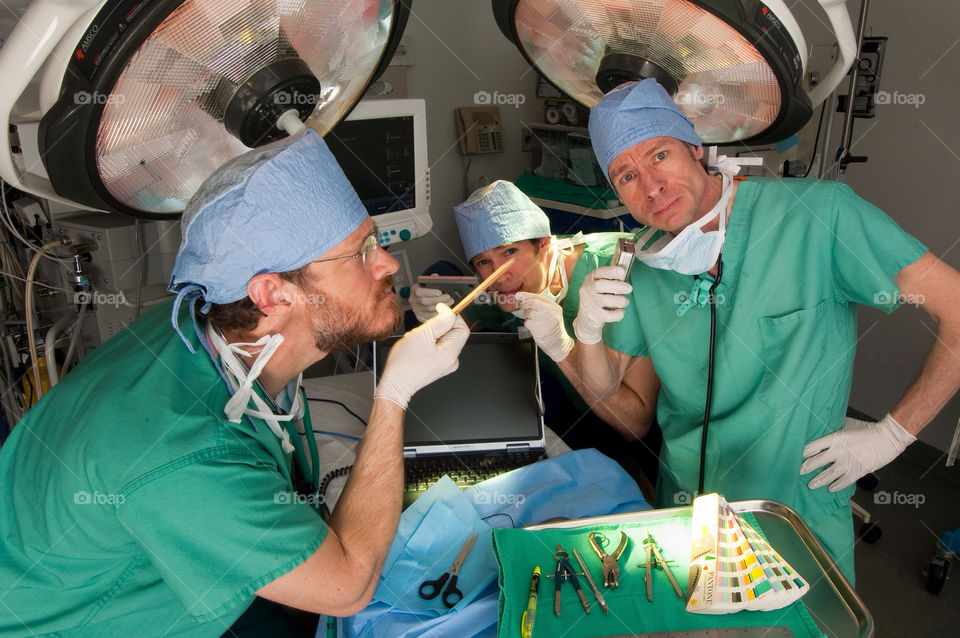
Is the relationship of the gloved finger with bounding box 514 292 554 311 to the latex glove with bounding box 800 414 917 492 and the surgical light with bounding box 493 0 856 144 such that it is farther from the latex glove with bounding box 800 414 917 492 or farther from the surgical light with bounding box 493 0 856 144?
the latex glove with bounding box 800 414 917 492

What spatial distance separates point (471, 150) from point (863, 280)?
2555 mm

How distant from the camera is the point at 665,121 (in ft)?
4.34

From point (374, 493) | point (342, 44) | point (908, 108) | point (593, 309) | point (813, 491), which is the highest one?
point (342, 44)

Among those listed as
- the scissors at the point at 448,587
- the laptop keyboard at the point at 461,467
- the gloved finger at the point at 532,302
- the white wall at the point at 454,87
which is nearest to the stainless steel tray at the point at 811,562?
the scissors at the point at 448,587

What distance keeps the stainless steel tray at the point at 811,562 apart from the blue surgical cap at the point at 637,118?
27.5 inches

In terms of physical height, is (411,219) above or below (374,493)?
above

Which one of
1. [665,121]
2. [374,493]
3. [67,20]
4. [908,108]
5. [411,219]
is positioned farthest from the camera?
[908,108]

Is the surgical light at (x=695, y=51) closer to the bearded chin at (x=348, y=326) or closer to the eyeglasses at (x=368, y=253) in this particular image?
the eyeglasses at (x=368, y=253)

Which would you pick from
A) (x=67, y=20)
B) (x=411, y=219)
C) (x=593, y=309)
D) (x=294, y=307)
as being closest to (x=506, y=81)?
(x=411, y=219)

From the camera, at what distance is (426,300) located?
1977 mm

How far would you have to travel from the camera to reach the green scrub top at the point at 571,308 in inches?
75.9

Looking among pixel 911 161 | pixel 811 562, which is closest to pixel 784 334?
pixel 811 562

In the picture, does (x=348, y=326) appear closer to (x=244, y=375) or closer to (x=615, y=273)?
(x=244, y=375)

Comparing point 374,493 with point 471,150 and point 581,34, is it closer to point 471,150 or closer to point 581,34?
point 581,34
